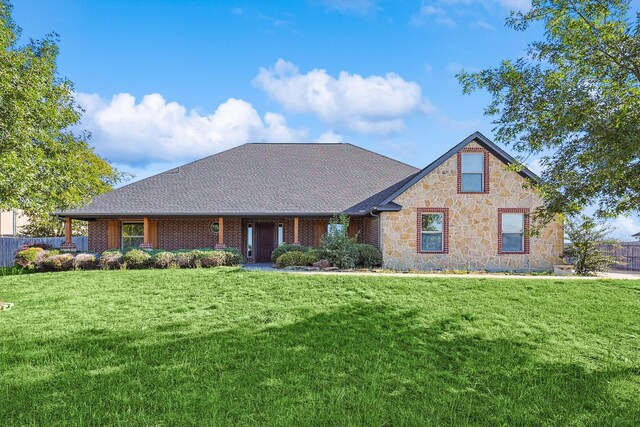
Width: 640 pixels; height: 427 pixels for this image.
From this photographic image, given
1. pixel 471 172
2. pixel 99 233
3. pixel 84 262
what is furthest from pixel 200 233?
pixel 471 172

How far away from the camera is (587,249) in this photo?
16.5m

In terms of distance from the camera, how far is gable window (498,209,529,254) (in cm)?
1728

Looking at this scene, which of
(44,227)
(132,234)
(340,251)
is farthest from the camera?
(44,227)

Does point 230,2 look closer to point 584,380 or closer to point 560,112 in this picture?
point 560,112

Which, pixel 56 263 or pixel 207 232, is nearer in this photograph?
pixel 56 263

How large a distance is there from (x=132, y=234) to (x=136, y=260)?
514 cm

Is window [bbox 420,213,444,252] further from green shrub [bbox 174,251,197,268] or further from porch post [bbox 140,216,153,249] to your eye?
porch post [bbox 140,216,153,249]

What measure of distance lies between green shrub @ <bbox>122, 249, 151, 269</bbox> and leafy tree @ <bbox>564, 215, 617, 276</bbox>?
56.1 feet

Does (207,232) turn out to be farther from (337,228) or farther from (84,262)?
(337,228)

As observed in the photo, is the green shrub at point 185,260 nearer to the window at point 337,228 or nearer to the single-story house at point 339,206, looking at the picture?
the single-story house at point 339,206

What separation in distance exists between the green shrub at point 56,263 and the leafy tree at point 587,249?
20.5 meters

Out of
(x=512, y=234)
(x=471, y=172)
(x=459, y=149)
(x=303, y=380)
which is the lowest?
(x=303, y=380)

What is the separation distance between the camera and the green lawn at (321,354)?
5133 mm

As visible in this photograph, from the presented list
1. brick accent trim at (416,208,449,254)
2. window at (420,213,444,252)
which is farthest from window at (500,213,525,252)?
window at (420,213,444,252)
